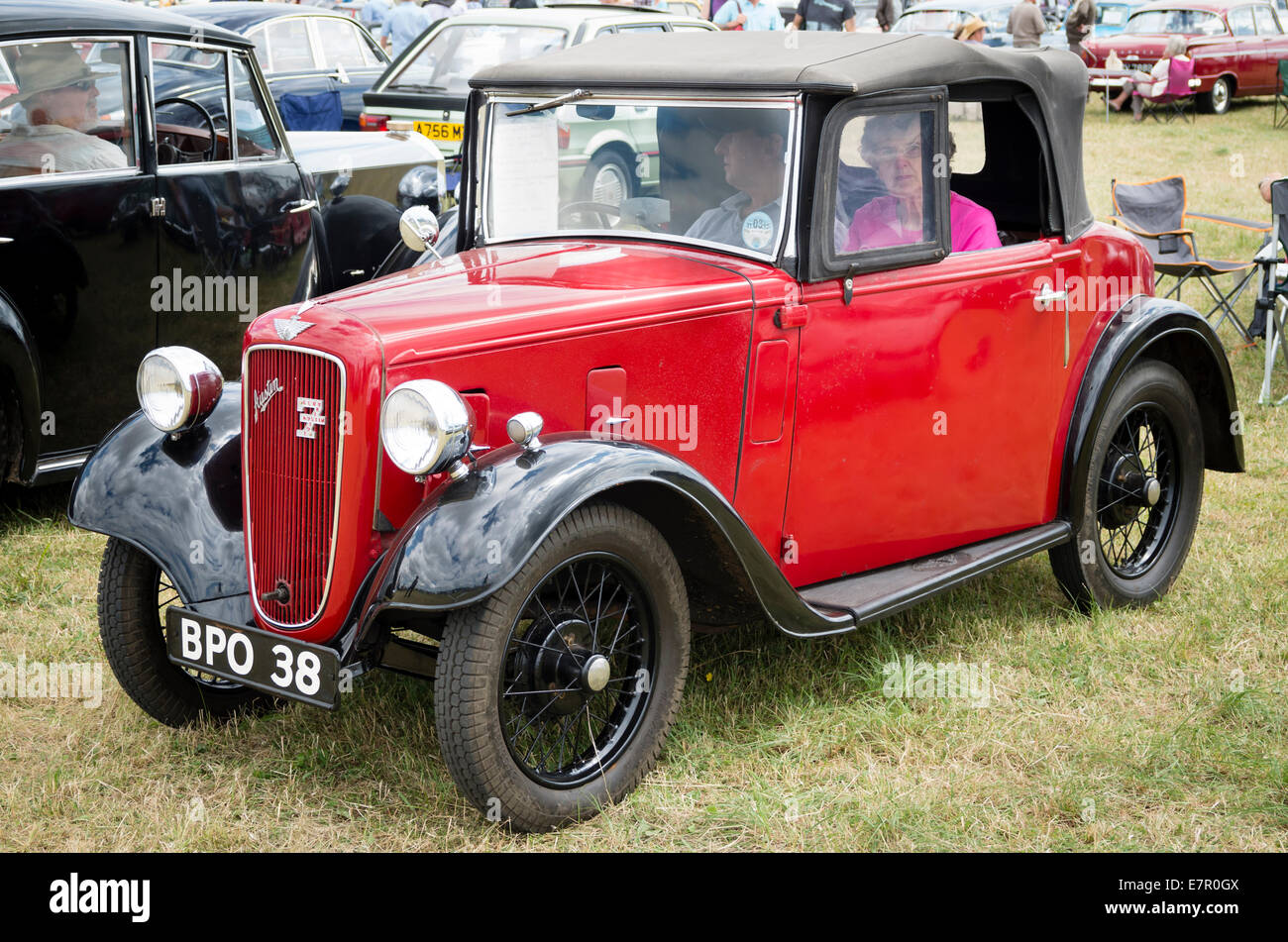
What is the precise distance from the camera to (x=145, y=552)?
3443mm

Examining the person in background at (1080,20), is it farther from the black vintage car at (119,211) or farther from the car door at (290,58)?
the black vintage car at (119,211)

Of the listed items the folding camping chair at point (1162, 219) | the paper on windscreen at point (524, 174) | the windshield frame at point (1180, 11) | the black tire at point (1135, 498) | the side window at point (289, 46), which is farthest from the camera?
the windshield frame at point (1180, 11)

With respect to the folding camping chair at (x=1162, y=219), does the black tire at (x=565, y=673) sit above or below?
below

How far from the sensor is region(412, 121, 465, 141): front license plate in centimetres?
1005

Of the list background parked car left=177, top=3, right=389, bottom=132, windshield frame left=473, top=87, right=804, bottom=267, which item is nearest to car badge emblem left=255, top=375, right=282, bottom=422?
windshield frame left=473, top=87, right=804, bottom=267

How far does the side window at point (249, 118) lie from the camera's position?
19.9ft

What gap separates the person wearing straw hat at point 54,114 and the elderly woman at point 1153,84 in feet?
55.4

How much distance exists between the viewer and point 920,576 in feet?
13.0

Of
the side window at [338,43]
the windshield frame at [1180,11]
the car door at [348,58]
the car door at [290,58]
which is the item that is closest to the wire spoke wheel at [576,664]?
the car door at [290,58]

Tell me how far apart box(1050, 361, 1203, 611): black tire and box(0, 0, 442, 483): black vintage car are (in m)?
2.97

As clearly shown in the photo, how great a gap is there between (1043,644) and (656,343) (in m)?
1.88

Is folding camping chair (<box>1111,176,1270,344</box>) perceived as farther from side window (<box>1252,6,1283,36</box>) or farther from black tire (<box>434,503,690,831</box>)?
side window (<box>1252,6,1283,36</box>)

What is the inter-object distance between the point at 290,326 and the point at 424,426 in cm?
50

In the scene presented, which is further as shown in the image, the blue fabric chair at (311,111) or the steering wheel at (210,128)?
the blue fabric chair at (311,111)
